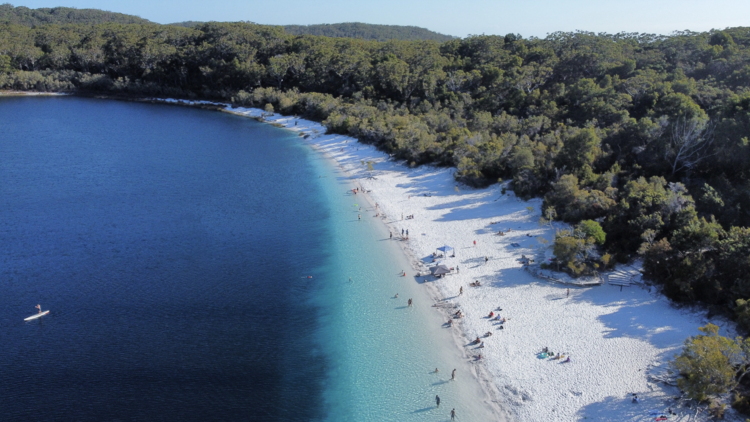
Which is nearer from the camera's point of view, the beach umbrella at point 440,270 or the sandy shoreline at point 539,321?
the sandy shoreline at point 539,321

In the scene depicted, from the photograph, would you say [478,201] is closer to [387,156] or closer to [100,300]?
[387,156]

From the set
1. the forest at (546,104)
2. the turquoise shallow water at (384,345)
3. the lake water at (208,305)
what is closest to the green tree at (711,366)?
the forest at (546,104)

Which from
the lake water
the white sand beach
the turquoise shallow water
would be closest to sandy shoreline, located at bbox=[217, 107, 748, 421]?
the white sand beach

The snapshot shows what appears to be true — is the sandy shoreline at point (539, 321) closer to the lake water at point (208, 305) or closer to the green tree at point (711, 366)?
the green tree at point (711, 366)

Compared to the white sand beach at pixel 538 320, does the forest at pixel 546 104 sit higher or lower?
higher

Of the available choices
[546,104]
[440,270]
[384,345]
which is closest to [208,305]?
[384,345]

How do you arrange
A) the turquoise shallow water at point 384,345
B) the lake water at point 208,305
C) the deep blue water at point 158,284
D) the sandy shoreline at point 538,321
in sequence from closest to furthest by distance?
1. the sandy shoreline at point 538,321
2. the turquoise shallow water at point 384,345
3. the lake water at point 208,305
4. the deep blue water at point 158,284

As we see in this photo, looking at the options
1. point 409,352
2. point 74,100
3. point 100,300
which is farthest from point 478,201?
point 74,100
